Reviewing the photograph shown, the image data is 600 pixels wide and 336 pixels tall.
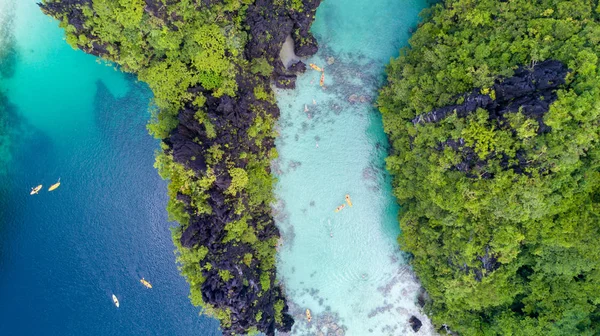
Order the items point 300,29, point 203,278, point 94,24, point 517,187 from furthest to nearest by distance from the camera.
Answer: point 300,29, point 203,278, point 94,24, point 517,187

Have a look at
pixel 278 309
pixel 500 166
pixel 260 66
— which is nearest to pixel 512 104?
pixel 500 166

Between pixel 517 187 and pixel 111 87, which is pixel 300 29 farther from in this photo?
pixel 517 187

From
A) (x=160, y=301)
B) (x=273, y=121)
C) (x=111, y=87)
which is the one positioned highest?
(x=273, y=121)

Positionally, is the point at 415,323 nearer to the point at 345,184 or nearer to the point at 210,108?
the point at 345,184

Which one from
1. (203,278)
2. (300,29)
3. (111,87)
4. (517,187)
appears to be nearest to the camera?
(517,187)

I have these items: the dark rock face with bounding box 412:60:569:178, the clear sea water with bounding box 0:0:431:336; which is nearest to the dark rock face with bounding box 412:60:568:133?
the dark rock face with bounding box 412:60:569:178

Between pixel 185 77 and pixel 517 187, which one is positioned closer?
pixel 517 187

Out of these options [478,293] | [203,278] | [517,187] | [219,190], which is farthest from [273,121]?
[478,293]
